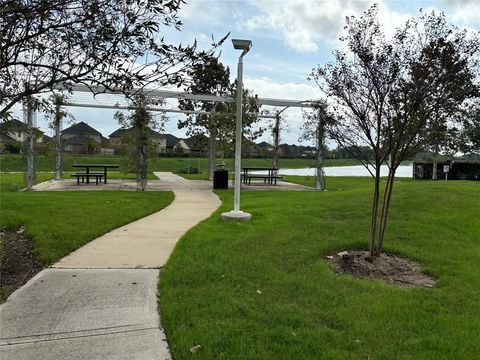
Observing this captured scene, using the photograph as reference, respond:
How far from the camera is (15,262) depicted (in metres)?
5.55

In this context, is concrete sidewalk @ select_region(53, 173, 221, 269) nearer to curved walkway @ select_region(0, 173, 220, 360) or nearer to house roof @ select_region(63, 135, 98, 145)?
curved walkway @ select_region(0, 173, 220, 360)

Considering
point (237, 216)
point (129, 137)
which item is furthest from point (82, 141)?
point (237, 216)

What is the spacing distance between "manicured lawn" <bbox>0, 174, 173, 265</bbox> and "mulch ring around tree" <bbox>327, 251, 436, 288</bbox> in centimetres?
371

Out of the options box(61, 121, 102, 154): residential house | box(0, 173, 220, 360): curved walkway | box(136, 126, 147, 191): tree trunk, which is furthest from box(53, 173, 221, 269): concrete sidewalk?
box(136, 126, 147, 191): tree trunk

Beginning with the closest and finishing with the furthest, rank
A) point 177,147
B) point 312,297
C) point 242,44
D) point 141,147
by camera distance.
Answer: point 312,297
point 242,44
point 141,147
point 177,147

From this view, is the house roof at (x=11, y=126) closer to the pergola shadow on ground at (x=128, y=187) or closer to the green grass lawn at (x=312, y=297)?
the green grass lawn at (x=312, y=297)

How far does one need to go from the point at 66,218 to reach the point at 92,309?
4652 mm

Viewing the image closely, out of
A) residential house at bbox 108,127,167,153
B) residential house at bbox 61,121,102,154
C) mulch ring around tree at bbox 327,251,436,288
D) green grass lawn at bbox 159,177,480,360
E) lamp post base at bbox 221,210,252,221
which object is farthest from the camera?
residential house at bbox 108,127,167,153

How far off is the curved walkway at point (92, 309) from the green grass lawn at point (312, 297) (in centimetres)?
22

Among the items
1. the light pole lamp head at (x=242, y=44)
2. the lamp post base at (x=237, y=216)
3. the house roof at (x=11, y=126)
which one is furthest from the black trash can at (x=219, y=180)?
the house roof at (x=11, y=126)

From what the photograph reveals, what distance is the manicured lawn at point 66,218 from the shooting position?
20.9ft

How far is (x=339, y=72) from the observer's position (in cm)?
558

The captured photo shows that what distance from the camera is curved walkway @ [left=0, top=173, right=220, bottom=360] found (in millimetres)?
3219

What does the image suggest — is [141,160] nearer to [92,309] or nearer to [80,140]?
[92,309]
